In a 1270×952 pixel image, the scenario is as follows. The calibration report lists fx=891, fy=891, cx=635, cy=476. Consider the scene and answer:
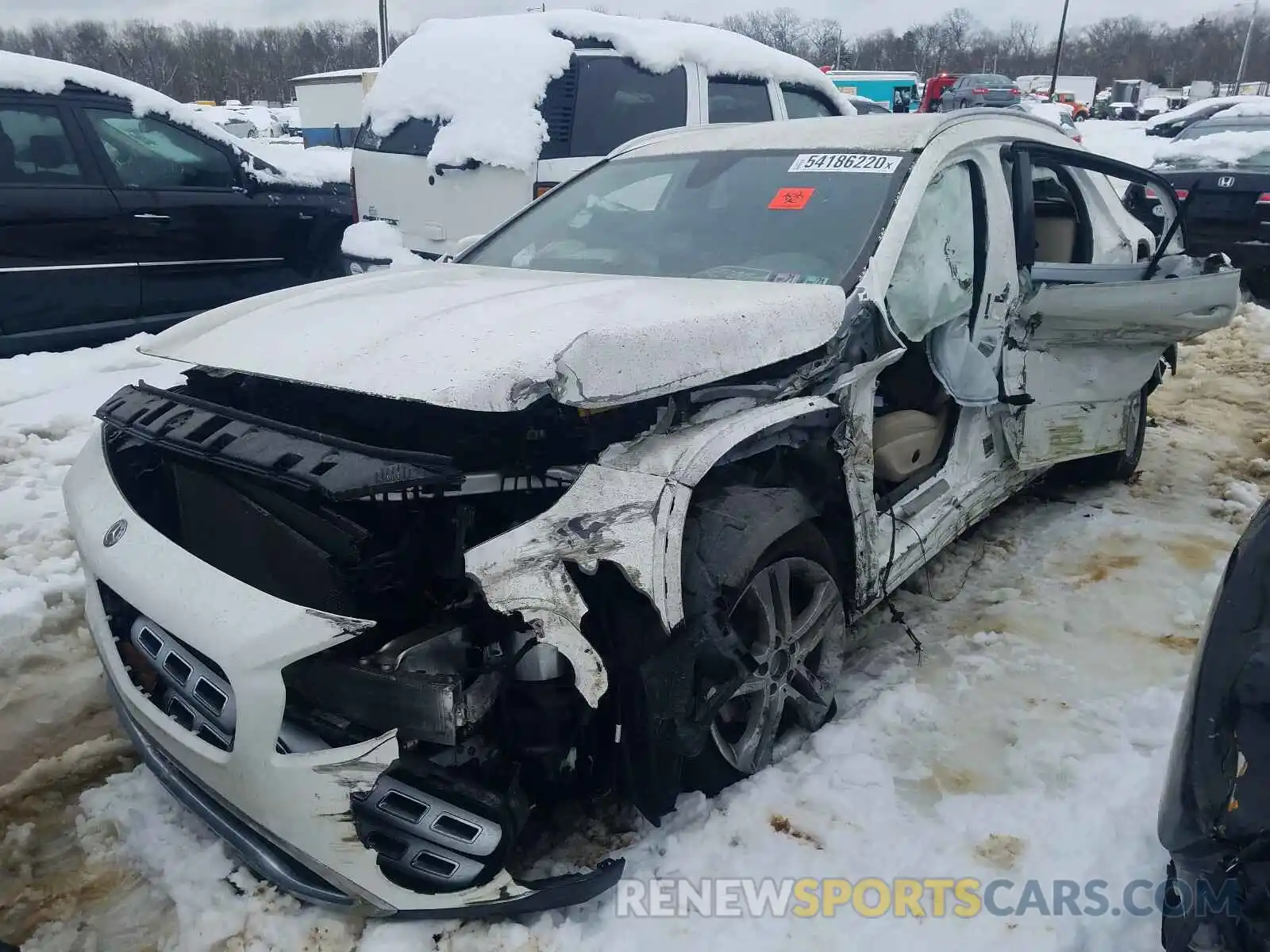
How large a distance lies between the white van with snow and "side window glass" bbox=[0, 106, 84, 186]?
1.73 m

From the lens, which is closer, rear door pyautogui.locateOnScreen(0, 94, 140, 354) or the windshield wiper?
rear door pyautogui.locateOnScreen(0, 94, 140, 354)

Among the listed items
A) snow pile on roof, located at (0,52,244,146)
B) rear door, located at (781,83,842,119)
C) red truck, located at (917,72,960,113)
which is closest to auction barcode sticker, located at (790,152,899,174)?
rear door, located at (781,83,842,119)

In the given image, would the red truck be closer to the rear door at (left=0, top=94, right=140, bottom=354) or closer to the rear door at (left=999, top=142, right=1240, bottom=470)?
the rear door at (left=999, top=142, right=1240, bottom=470)

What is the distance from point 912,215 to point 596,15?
13.0ft

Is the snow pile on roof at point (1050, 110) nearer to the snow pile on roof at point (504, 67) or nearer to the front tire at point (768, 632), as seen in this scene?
the snow pile on roof at point (504, 67)

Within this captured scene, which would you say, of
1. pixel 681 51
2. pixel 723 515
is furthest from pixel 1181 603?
pixel 681 51

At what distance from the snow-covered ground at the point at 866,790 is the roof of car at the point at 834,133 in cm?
177

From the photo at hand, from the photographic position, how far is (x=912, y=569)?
3.08 m

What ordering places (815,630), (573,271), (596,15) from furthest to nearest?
(596,15), (573,271), (815,630)

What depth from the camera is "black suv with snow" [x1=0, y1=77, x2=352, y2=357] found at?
5395 mm

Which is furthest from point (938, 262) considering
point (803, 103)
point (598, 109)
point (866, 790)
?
point (803, 103)

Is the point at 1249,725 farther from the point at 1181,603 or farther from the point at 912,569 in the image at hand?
the point at 1181,603

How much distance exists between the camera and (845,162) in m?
3.20

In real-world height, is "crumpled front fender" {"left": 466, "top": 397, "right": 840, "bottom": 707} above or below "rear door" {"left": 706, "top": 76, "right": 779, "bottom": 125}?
below
